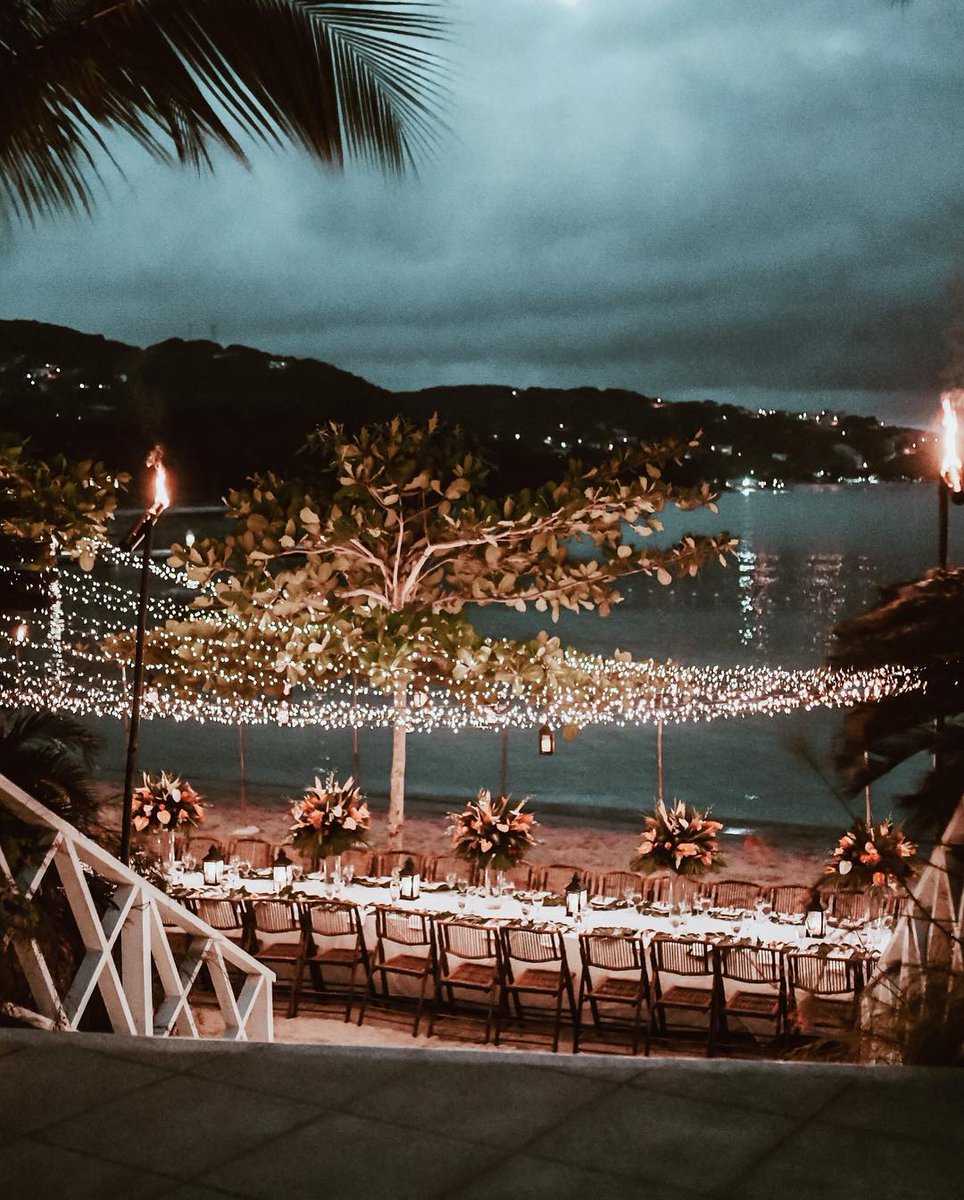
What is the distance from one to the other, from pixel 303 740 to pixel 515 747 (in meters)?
4.49

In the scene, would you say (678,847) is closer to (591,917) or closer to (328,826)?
(591,917)

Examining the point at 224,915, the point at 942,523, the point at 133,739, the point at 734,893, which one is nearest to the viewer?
the point at 942,523

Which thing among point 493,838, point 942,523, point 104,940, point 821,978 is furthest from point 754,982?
point 104,940

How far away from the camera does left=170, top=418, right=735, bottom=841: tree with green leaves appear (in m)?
10.1

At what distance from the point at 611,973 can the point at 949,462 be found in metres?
4.27

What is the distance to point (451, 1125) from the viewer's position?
321cm

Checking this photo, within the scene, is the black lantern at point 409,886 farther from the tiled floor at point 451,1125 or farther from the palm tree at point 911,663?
the tiled floor at point 451,1125

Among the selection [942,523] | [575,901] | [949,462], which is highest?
[949,462]

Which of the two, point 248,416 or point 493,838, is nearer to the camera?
point 493,838

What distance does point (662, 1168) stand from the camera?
295cm

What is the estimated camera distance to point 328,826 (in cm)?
1067

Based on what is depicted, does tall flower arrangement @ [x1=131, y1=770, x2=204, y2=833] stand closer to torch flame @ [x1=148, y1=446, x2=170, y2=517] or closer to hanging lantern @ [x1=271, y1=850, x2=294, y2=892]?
hanging lantern @ [x1=271, y1=850, x2=294, y2=892]

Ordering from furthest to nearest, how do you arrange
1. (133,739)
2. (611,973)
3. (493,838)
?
(493,838)
(611,973)
(133,739)

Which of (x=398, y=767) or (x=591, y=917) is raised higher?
(x=398, y=767)
